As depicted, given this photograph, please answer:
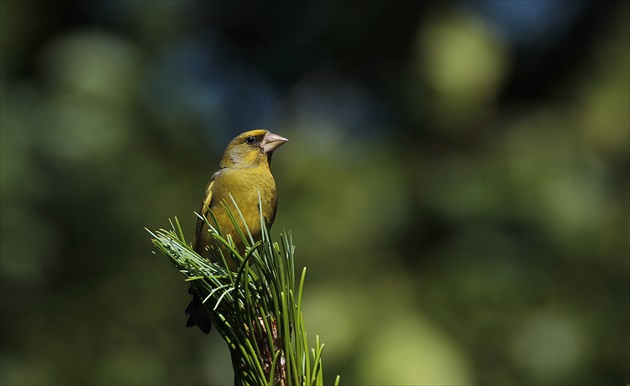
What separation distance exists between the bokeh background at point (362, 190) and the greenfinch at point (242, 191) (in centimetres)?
166

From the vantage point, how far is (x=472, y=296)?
19.3 ft

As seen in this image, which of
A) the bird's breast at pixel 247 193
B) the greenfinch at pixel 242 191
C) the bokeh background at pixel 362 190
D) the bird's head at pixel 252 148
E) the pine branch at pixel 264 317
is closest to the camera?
the pine branch at pixel 264 317

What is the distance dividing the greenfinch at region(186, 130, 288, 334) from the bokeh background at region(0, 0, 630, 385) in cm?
166

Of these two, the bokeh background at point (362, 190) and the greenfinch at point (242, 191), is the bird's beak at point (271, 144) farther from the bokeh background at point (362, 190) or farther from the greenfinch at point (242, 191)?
the bokeh background at point (362, 190)

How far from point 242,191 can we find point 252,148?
1.35ft

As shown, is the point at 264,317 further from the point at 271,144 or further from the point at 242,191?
the point at 271,144

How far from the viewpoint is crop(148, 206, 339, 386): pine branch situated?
65.6 inches

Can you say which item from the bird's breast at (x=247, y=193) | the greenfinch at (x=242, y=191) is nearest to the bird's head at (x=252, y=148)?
the greenfinch at (x=242, y=191)

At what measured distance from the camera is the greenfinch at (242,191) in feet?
11.0

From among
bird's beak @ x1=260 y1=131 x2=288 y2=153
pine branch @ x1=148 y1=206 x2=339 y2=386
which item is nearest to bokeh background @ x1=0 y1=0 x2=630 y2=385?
bird's beak @ x1=260 y1=131 x2=288 y2=153

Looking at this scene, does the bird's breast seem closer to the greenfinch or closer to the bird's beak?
the greenfinch

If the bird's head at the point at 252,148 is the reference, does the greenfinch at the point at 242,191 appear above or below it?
below

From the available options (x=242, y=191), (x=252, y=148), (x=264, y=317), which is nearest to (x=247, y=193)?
(x=242, y=191)

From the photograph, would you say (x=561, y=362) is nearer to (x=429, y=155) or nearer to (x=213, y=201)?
(x=429, y=155)
